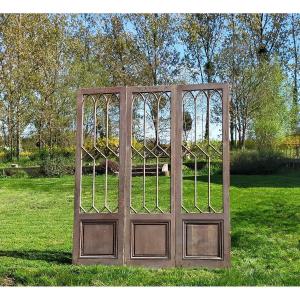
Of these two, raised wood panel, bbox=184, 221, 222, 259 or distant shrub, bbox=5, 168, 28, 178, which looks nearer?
raised wood panel, bbox=184, 221, 222, 259

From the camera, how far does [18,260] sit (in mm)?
6758

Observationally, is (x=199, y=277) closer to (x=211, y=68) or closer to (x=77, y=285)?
(x=77, y=285)

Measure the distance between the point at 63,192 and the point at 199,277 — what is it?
9019mm

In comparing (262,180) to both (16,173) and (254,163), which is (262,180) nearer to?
(254,163)

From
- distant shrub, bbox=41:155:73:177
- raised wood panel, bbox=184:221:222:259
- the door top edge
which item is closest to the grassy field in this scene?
raised wood panel, bbox=184:221:222:259

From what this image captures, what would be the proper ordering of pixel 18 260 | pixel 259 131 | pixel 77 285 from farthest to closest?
pixel 259 131, pixel 18 260, pixel 77 285

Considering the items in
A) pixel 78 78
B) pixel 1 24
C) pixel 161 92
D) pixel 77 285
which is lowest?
pixel 77 285

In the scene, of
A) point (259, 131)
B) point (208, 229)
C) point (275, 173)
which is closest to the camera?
point (208, 229)

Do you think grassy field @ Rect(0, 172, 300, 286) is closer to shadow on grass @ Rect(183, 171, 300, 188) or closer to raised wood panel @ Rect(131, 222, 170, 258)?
shadow on grass @ Rect(183, 171, 300, 188)

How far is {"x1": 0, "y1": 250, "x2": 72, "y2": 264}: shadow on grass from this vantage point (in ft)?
22.5

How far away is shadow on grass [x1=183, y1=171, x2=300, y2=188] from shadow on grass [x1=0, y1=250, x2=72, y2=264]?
8.14 m

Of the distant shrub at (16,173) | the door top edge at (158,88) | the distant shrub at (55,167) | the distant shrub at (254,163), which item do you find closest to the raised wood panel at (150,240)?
the door top edge at (158,88)

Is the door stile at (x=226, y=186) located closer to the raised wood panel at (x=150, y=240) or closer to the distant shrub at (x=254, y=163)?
the raised wood panel at (x=150, y=240)

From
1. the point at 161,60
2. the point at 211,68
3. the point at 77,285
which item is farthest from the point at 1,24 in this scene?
the point at 77,285
